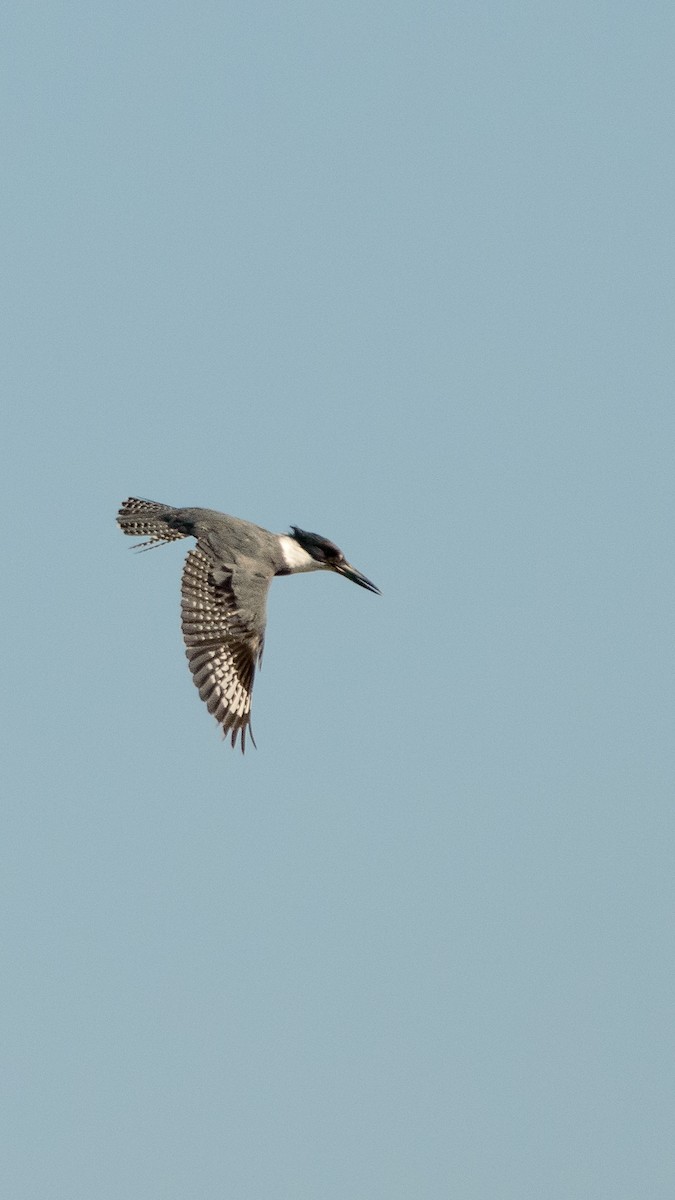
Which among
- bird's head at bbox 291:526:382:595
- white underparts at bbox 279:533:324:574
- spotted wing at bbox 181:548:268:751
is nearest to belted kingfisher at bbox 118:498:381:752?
spotted wing at bbox 181:548:268:751

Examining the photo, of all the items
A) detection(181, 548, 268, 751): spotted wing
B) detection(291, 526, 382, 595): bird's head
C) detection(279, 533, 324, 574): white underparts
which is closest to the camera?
detection(181, 548, 268, 751): spotted wing

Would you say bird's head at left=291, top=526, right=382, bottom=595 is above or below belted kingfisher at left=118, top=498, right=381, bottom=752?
above

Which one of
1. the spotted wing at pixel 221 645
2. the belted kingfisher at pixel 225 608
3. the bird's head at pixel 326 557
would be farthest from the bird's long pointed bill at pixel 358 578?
the spotted wing at pixel 221 645

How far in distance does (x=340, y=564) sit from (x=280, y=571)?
1.70m

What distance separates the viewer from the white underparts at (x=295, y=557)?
22750 mm

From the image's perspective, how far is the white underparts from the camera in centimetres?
2275

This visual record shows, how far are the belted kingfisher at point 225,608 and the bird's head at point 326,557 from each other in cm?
173

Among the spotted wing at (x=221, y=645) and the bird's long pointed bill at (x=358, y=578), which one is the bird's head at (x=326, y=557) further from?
the spotted wing at (x=221, y=645)

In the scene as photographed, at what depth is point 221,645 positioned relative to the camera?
1956cm

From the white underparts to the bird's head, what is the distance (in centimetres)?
2

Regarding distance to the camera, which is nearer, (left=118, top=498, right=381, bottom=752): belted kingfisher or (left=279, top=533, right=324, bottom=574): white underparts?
(left=118, top=498, right=381, bottom=752): belted kingfisher

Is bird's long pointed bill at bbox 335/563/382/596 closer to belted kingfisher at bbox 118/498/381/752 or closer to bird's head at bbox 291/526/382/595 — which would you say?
bird's head at bbox 291/526/382/595

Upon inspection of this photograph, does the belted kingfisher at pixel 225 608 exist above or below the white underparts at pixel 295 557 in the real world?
below

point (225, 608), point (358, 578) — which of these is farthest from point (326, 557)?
point (225, 608)
